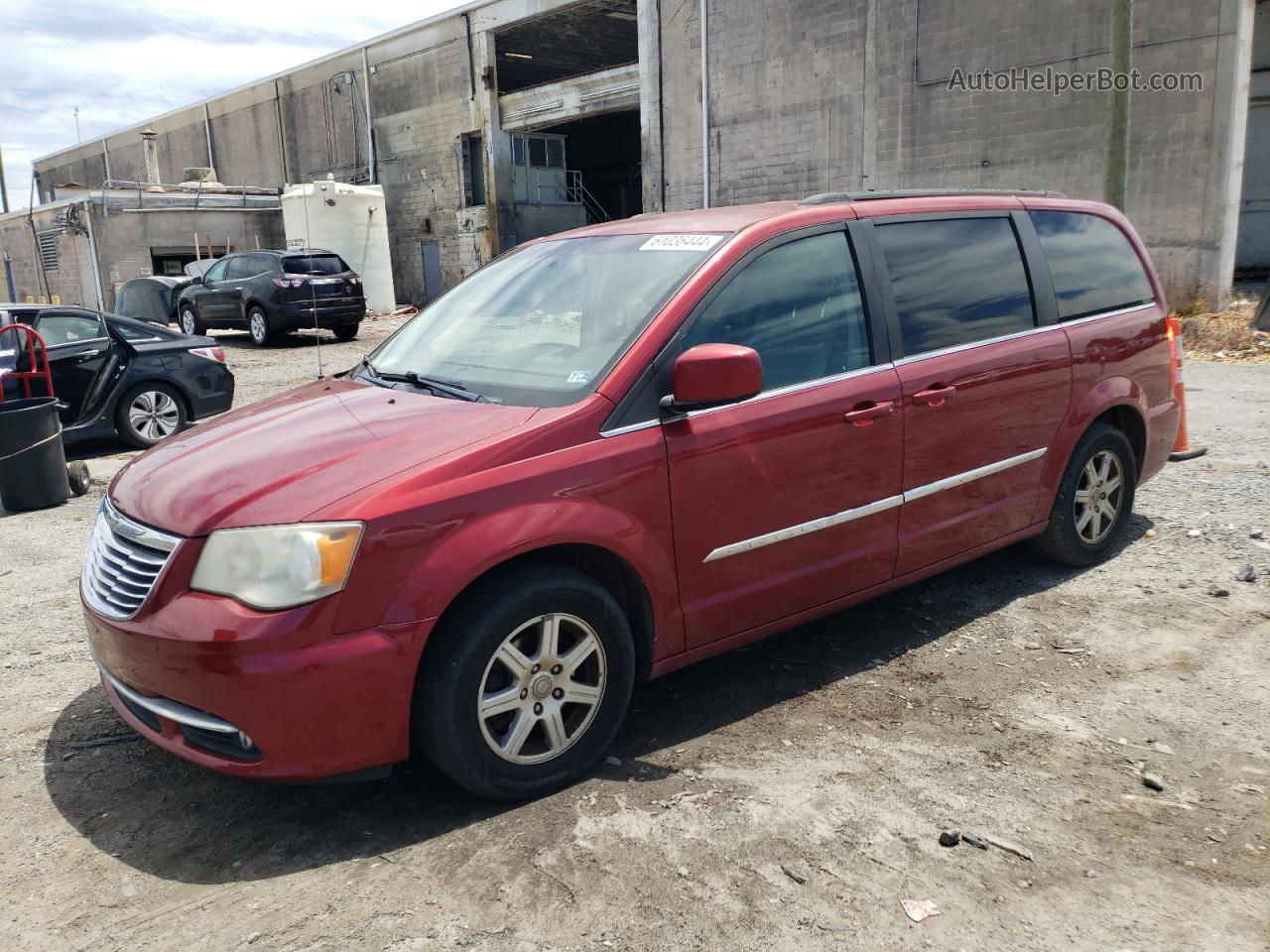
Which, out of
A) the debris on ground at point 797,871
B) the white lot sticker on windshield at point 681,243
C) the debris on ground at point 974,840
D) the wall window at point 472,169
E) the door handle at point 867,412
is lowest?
the debris on ground at point 974,840

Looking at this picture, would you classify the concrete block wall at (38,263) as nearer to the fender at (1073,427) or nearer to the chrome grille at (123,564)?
the chrome grille at (123,564)

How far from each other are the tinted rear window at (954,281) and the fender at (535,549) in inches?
58.3

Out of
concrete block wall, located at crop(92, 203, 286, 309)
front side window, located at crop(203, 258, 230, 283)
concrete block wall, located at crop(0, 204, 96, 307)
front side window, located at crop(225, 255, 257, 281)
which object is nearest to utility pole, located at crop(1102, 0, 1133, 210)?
front side window, located at crop(225, 255, 257, 281)

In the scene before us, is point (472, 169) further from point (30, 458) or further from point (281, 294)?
point (30, 458)

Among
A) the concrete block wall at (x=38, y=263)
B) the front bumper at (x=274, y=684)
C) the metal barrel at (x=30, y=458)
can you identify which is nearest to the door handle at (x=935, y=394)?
the front bumper at (x=274, y=684)

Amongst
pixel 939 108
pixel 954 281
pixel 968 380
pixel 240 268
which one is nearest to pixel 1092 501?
pixel 968 380

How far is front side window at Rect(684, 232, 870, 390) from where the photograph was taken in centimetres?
350

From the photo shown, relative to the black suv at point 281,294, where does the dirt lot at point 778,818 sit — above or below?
below

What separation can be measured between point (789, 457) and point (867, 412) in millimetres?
426

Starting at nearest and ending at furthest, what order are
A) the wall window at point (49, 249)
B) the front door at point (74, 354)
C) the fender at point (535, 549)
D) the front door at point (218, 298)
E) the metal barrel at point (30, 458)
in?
the fender at point (535, 549), the metal barrel at point (30, 458), the front door at point (74, 354), the front door at point (218, 298), the wall window at point (49, 249)

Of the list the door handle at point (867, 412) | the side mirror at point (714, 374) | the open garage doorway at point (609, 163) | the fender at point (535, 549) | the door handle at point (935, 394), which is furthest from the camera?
the open garage doorway at point (609, 163)

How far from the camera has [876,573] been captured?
3.94 m

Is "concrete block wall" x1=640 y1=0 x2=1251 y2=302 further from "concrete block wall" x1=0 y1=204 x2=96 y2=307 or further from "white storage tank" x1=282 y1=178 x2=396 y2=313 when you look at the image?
"concrete block wall" x1=0 y1=204 x2=96 y2=307

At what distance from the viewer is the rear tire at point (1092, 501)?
15.6ft
